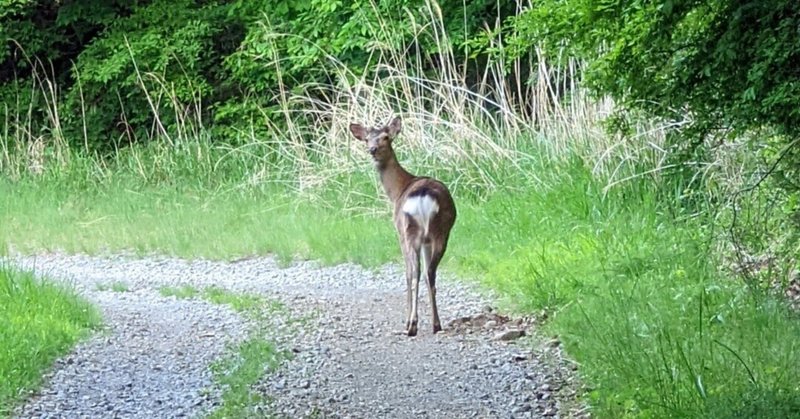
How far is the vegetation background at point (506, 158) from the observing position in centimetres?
641

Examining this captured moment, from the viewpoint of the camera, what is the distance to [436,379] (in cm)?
703

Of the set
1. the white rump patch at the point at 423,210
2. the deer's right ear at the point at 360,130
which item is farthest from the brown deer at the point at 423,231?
the deer's right ear at the point at 360,130

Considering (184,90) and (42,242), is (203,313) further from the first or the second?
(184,90)

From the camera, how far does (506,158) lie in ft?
43.0

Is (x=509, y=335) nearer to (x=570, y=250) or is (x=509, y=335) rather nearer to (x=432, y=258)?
(x=432, y=258)

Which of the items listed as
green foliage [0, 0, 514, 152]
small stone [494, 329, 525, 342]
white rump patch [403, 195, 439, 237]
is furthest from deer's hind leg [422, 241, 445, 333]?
green foliage [0, 0, 514, 152]

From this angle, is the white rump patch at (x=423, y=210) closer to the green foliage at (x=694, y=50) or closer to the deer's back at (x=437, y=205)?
the deer's back at (x=437, y=205)

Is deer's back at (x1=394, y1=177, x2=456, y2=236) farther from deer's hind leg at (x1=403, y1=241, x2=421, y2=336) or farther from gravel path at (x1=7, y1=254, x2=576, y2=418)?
gravel path at (x1=7, y1=254, x2=576, y2=418)

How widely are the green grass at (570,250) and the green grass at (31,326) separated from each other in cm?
110

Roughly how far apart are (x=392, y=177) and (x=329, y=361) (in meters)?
2.40

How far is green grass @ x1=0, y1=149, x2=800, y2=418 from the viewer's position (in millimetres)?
6008

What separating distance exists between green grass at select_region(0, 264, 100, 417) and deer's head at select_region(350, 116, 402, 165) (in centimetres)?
226

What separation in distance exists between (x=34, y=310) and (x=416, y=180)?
2668mm

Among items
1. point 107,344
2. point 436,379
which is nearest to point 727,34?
point 436,379
